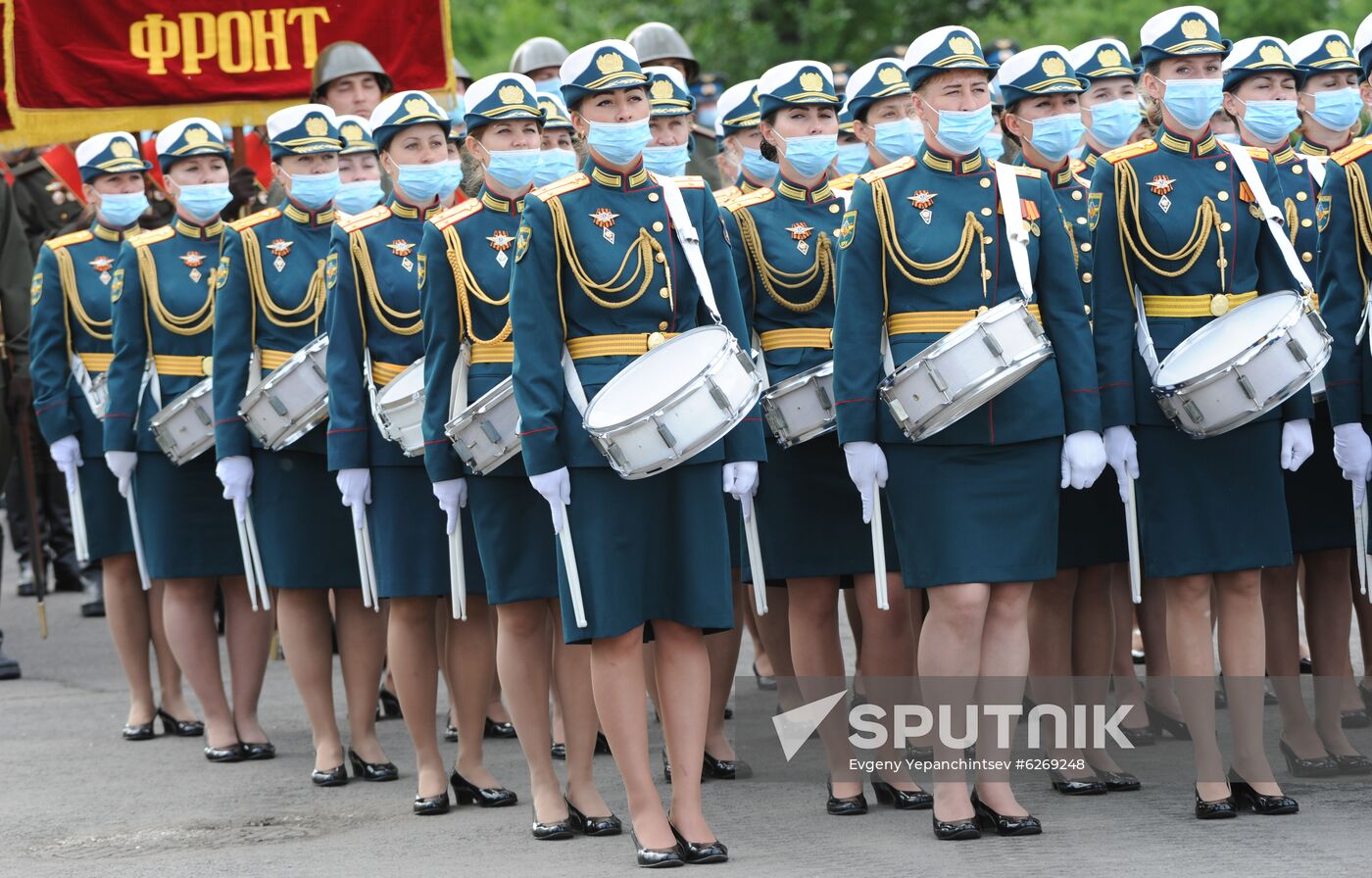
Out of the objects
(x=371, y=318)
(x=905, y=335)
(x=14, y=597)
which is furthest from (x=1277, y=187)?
(x=14, y=597)

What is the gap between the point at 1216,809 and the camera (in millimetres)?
6691

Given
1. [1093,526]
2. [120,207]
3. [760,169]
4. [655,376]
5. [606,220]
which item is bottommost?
[1093,526]

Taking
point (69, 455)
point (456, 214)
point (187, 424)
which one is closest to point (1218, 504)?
point (456, 214)

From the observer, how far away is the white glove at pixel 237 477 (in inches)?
329

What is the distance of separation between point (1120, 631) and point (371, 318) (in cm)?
295

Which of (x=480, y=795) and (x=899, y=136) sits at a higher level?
(x=899, y=136)

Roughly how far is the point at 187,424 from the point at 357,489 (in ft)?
4.51

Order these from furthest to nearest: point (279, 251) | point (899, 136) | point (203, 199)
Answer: point (203, 199), point (279, 251), point (899, 136)

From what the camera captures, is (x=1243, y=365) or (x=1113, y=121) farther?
(x=1113, y=121)

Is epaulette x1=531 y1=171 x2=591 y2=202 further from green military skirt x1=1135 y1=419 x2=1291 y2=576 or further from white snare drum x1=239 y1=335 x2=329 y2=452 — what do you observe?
green military skirt x1=1135 y1=419 x2=1291 y2=576

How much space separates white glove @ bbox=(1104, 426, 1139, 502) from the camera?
22.2ft

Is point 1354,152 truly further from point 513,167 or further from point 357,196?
point 357,196

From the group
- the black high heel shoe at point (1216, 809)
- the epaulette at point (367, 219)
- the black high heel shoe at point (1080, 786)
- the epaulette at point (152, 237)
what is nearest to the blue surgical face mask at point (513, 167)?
the epaulette at point (367, 219)

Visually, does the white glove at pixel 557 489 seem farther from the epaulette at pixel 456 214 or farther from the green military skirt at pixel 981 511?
the epaulette at pixel 456 214
